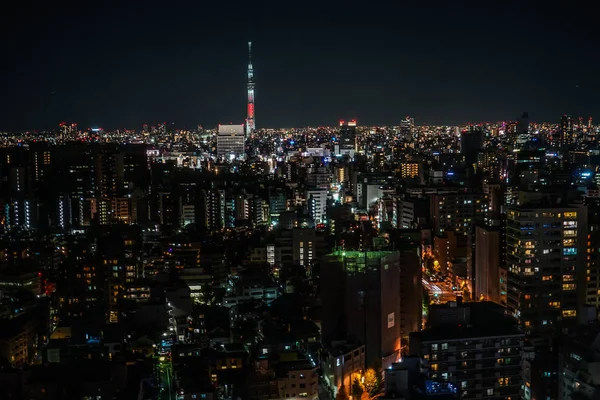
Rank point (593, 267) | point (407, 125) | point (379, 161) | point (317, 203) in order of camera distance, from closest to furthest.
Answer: point (593, 267)
point (317, 203)
point (379, 161)
point (407, 125)

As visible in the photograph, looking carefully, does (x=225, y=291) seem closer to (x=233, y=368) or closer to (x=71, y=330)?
(x=71, y=330)

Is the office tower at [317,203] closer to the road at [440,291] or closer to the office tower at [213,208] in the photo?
the office tower at [213,208]

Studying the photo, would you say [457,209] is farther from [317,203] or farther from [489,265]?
[489,265]

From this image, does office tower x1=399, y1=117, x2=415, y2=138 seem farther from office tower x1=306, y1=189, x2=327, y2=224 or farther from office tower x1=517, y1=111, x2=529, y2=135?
office tower x1=306, y1=189, x2=327, y2=224

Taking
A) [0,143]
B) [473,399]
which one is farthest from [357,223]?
Result: [0,143]

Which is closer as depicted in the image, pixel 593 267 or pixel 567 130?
pixel 593 267

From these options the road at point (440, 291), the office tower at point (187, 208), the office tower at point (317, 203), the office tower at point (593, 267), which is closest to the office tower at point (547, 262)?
the office tower at point (593, 267)

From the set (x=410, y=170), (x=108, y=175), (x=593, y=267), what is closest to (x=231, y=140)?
(x=410, y=170)
